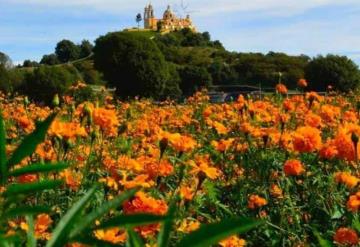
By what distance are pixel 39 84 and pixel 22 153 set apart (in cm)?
1483

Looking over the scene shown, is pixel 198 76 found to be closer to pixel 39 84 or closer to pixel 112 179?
pixel 39 84

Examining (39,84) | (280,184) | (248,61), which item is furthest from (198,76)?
(280,184)

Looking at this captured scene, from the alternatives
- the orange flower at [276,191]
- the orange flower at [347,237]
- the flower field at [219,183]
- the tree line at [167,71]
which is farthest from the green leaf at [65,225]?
the tree line at [167,71]

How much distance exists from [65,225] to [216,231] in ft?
0.31

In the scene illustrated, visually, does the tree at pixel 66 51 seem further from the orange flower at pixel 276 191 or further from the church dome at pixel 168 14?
the orange flower at pixel 276 191

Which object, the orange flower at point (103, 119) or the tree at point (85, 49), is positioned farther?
the tree at point (85, 49)

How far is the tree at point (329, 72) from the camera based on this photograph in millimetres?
14352

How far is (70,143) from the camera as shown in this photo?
7.33 ft

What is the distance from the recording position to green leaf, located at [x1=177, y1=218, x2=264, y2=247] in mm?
342

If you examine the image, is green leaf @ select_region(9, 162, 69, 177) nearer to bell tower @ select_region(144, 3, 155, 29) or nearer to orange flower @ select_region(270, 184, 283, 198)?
orange flower @ select_region(270, 184, 283, 198)

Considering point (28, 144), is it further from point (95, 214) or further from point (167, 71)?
point (167, 71)

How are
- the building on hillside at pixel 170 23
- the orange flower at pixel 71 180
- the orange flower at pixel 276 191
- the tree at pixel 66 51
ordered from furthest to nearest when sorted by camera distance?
the building on hillside at pixel 170 23
the tree at pixel 66 51
the orange flower at pixel 276 191
the orange flower at pixel 71 180

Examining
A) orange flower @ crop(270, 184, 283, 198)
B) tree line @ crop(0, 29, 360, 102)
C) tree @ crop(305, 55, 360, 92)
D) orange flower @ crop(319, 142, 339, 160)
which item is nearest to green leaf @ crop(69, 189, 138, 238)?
orange flower @ crop(319, 142, 339, 160)

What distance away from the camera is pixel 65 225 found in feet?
1.29
